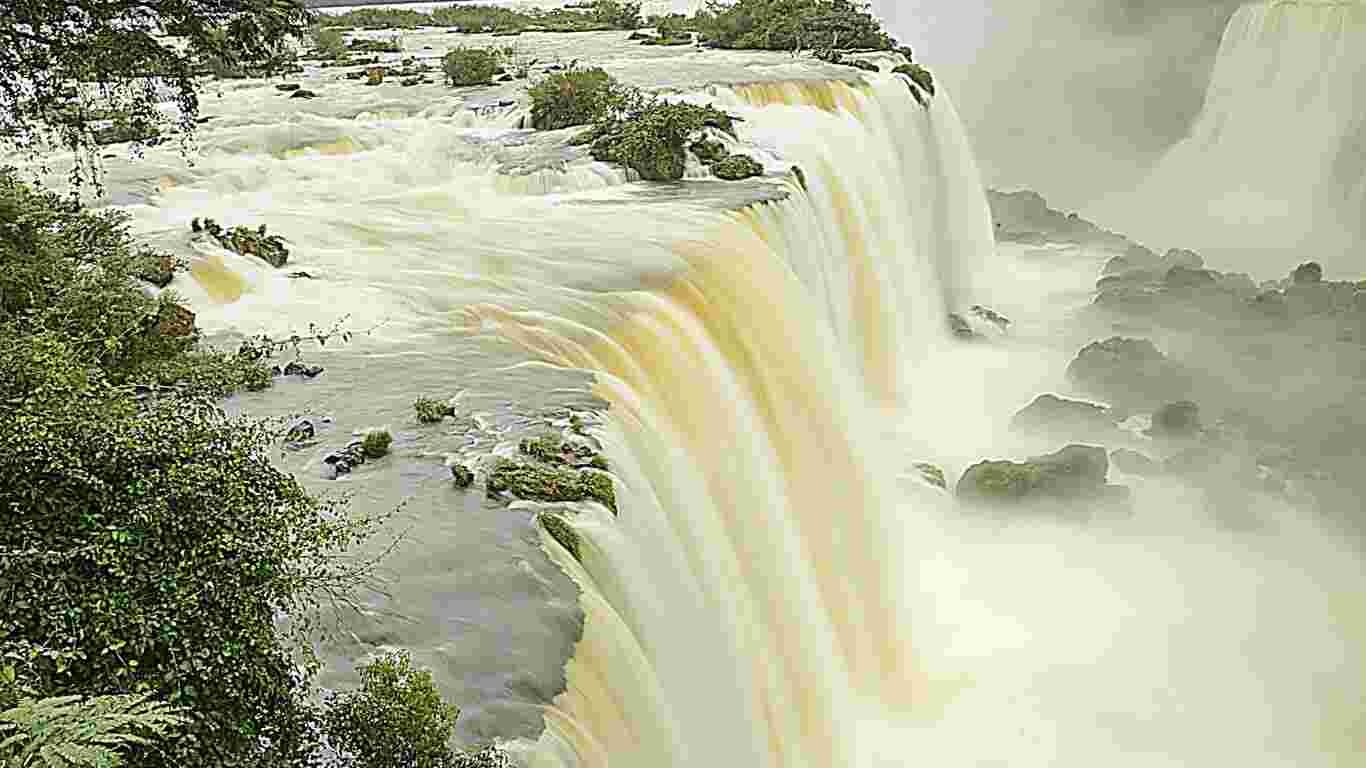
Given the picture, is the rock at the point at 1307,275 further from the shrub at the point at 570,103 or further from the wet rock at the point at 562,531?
the wet rock at the point at 562,531

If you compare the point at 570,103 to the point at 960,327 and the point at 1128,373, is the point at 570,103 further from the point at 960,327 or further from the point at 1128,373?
the point at 1128,373

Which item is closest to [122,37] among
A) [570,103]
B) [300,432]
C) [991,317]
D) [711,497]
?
[300,432]

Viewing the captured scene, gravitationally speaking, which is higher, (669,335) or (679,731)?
(669,335)

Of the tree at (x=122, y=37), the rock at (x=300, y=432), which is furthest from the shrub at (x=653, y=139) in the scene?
the tree at (x=122, y=37)

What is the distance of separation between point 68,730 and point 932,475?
15.3 meters

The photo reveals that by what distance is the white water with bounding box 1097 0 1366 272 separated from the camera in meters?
35.9

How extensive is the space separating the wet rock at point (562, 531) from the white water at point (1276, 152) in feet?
97.6

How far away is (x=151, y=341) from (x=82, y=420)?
3616mm

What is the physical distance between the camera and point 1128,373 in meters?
22.7

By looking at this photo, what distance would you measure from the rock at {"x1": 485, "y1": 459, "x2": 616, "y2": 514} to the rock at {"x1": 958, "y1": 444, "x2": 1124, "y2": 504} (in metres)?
10.1

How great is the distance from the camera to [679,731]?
28.2 ft

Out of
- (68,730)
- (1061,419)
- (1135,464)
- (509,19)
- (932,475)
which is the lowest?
(932,475)

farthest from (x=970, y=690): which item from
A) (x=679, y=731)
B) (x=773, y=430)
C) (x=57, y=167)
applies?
(x=57, y=167)

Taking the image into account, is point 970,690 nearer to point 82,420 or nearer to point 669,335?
point 669,335
